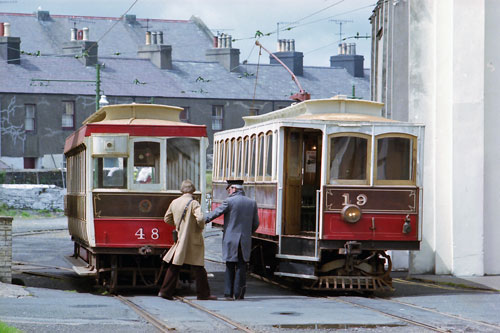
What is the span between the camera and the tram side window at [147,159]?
15414mm

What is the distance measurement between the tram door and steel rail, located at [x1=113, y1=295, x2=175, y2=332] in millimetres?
3417

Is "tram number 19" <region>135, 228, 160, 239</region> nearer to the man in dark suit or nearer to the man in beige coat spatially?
the man in beige coat

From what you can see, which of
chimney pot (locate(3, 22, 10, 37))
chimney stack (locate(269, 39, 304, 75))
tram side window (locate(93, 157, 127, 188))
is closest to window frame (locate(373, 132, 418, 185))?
tram side window (locate(93, 157, 127, 188))

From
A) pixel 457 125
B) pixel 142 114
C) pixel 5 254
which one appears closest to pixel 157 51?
pixel 457 125

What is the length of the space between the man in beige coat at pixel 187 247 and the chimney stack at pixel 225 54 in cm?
4817

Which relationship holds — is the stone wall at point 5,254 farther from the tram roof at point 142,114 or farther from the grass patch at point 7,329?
the grass patch at point 7,329

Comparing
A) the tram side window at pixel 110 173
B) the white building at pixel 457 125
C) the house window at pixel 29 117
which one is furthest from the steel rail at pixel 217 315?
the house window at pixel 29 117

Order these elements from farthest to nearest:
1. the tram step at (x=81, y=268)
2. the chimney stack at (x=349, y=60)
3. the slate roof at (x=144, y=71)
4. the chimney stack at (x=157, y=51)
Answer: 1. the chimney stack at (x=349, y=60)
2. the chimney stack at (x=157, y=51)
3. the slate roof at (x=144, y=71)
4. the tram step at (x=81, y=268)

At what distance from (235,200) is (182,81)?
148 ft

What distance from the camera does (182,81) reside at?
6000 centimetres

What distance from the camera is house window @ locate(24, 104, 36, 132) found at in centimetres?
5650

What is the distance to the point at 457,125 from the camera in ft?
62.7

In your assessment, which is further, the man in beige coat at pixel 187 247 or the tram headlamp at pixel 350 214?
the tram headlamp at pixel 350 214

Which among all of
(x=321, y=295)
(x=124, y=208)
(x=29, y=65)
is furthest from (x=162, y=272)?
(x=29, y=65)
